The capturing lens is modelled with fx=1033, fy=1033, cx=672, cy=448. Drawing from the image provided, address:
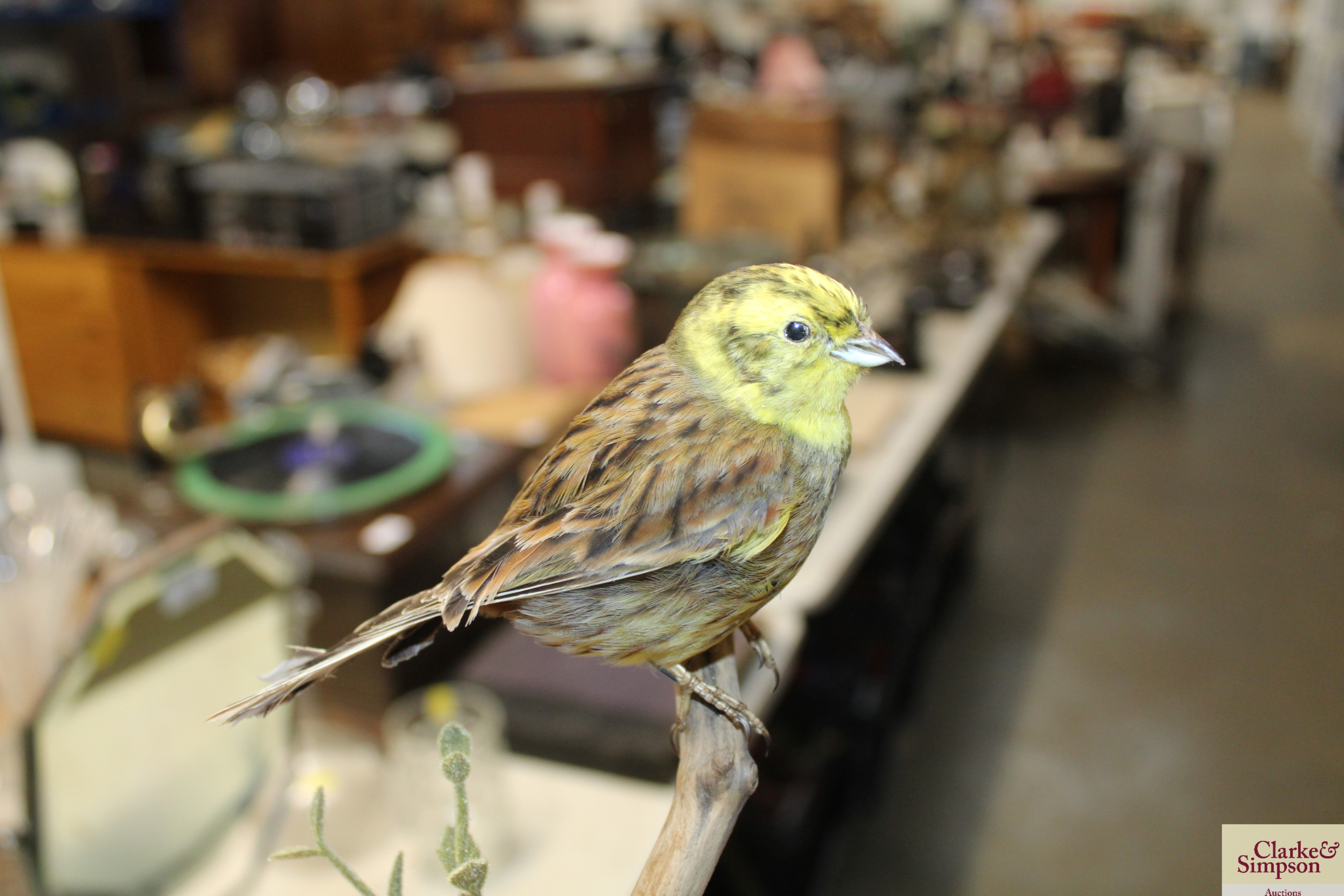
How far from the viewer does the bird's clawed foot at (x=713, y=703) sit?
28 cm

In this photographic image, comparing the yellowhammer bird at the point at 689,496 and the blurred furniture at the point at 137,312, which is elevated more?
Answer: the yellowhammer bird at the point at 689,496

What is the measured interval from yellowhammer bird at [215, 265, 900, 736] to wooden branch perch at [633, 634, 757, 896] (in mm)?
27

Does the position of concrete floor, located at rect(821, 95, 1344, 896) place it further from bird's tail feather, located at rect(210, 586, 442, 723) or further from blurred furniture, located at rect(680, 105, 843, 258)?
blurred furniture, located at rect(680, 105, 843, 258)

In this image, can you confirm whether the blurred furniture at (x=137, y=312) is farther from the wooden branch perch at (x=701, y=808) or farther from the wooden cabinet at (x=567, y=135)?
the wooden branch perch at (x=701, y=808)

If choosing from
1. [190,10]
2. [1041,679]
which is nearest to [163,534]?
[1041,679]

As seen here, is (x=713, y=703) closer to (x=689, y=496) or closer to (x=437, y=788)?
(x=689, y=496)

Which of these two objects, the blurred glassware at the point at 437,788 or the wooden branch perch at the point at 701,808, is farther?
the blurred glassware at the point at 437,788

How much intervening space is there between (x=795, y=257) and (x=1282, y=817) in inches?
56.8

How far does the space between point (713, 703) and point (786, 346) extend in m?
0.10

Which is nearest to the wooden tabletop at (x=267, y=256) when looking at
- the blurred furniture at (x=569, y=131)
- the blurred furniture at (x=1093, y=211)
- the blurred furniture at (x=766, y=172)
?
the blurred furniture at (x=569, y=131)

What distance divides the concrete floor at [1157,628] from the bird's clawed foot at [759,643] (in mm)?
202

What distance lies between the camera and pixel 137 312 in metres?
3.12

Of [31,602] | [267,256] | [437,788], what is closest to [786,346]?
[437,788]

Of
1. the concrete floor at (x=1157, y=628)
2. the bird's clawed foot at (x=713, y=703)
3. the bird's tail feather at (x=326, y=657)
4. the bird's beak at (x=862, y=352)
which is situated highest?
the bird's beak at (x=862, y=352)
